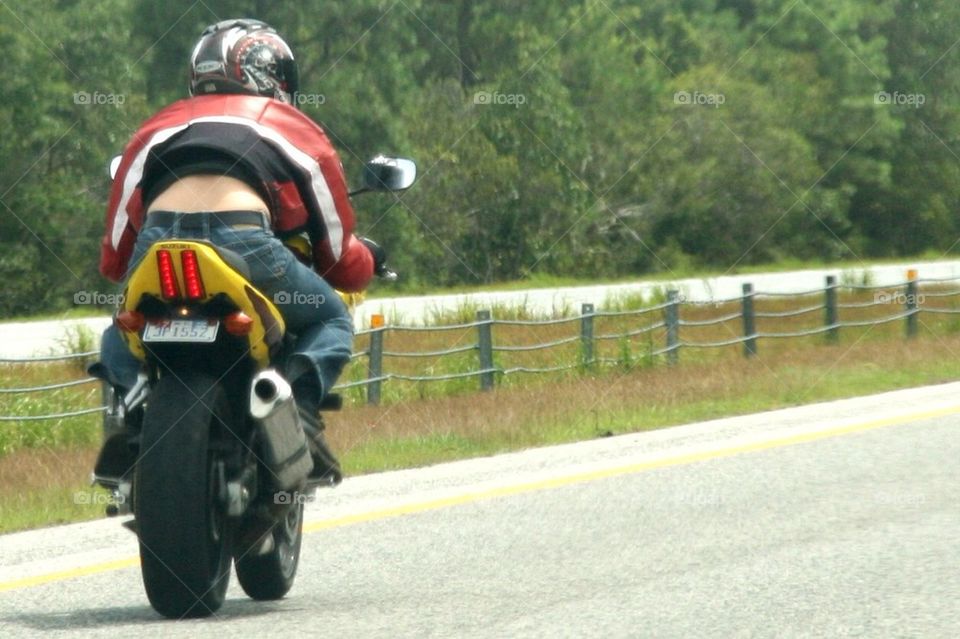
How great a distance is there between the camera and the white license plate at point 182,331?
525 cm

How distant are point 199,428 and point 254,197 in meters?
0.77

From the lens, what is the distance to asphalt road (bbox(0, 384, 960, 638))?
5.80m

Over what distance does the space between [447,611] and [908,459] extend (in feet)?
16.1

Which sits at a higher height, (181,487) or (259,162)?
(259,162)

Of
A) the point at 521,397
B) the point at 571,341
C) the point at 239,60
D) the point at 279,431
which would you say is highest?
the point at 239,60

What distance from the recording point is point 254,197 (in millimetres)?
5594

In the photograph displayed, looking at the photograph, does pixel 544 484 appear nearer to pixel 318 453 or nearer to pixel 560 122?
pixel 318 453

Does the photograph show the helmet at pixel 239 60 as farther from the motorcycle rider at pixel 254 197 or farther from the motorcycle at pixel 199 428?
the motorcycle at pixel 199 428

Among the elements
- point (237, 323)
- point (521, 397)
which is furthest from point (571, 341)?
point (237, 323)

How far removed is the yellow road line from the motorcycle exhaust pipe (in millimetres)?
1562

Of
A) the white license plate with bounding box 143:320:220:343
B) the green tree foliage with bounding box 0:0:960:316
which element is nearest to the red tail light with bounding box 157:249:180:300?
the white license plate with bounding box 143:320:220:343

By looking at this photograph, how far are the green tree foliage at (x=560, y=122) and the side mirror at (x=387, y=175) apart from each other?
115 ft

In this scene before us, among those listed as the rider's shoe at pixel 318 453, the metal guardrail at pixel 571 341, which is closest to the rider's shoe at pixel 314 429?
the rider's shoe at pixel 318 453

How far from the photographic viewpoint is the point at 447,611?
19.6 ft
